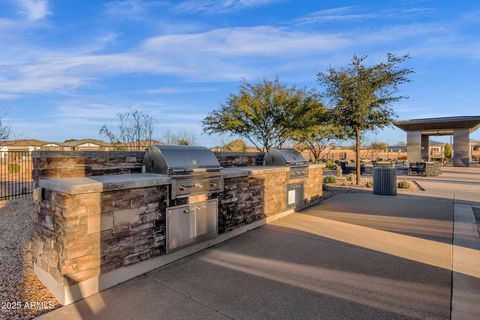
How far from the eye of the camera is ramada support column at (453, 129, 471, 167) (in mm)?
22078

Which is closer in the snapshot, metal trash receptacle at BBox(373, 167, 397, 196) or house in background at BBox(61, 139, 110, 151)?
house in background at BBox(61, 139, 110, 151)

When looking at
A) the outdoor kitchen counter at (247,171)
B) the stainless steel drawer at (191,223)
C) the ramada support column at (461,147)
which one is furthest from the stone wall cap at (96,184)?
the ramada support column at (461,147)

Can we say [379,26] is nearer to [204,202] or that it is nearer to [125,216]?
[204,202]

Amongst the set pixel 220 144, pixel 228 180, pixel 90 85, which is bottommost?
pixel 228 180

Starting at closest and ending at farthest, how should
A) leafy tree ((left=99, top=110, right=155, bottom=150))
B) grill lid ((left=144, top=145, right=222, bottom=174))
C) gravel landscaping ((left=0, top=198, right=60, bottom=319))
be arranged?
gravel landscaping ((left=0, top=198, right=60, bottom=319)), grill lid ((left=144, top=145, right=222, bottom=174)), leafy tree ((left=99, top=110, right=155, bottom=150))

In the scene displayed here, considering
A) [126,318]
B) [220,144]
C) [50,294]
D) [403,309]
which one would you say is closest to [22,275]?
[50,294]

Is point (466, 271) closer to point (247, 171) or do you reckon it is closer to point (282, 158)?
point (247, 171)

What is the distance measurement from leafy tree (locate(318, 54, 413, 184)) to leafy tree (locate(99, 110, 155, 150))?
7.31 metres

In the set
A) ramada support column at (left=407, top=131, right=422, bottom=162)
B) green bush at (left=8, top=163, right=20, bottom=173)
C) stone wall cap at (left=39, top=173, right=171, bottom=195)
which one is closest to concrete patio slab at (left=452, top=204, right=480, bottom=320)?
stone wall cap at (left=39, top=173, right=171, bottom=195)

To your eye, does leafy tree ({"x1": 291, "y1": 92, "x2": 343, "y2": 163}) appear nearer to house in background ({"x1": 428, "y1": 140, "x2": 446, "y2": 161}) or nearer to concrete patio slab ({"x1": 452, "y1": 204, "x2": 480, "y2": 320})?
concrete patio slab ({"x1": 452, "y1": 204, "x2": 480, "y2": 320})

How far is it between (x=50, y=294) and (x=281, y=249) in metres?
2.98

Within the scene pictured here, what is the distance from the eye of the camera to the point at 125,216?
314 centimetres

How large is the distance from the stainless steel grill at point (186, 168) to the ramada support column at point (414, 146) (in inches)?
884

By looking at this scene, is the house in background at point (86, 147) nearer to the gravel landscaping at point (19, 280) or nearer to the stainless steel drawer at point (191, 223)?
the gravel landscaping at point (19, 280)
